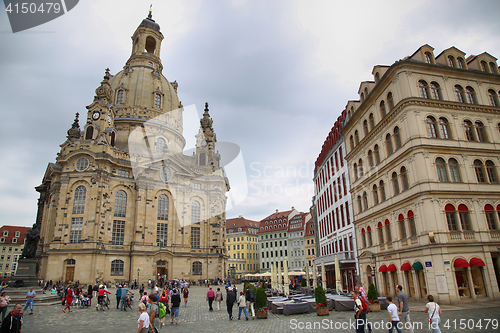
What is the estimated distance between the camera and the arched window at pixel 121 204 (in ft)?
165

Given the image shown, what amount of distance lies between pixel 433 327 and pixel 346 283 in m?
28.9

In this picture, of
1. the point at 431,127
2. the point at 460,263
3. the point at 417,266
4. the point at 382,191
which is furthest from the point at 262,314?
the point at 431,127

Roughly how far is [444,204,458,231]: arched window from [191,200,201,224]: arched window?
42511mm

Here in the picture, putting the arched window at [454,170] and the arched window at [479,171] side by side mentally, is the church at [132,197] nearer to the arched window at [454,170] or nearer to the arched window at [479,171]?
the arched window at [454,170]

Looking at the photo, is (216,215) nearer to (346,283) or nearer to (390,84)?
(346,283)

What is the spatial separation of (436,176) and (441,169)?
3.30ft

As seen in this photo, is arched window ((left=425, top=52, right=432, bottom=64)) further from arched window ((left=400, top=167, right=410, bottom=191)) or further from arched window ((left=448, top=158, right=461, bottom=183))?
arched window ((left=400, top=167, right=410, bottom=191))

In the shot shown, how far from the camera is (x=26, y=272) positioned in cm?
3491

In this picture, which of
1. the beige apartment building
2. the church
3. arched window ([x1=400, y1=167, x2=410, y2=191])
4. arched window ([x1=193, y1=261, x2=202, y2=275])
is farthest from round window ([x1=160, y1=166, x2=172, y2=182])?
arched window ([x1=400, y1=167, x2=410, y2=191])

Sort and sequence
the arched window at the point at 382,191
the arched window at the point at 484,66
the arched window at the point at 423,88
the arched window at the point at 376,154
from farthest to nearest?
the arched window at the point at 376,154
the arched window at the point at 382,191
the arched window at the point at 484,66
the arched window at the point at 423,88

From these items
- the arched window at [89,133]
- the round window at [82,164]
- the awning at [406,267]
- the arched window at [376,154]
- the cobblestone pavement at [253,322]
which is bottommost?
the cobblestone pavement at [253,322]

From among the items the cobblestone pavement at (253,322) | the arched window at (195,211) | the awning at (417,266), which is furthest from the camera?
the arched window at (195,211)

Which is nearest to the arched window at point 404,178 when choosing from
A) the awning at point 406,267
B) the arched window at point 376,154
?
the arched window at point 376,154

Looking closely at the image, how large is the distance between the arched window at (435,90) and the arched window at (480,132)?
3.66 m
